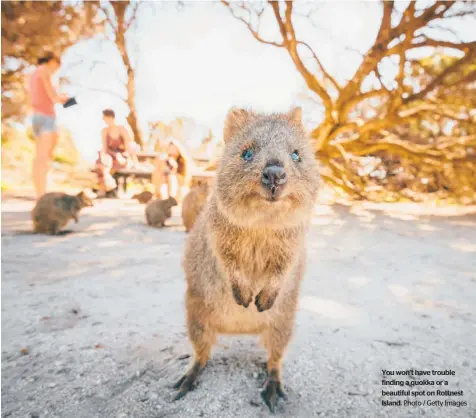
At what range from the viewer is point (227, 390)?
5.49ft

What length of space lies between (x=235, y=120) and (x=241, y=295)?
2.97ft

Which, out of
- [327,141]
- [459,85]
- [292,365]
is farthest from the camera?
[327,141]

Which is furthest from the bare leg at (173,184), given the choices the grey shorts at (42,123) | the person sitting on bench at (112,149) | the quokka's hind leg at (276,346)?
the quokka's hind leg at (276,346)

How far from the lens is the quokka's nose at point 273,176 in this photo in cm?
136

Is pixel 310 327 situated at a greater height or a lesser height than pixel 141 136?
lesser

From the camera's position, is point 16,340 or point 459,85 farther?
point 459,85

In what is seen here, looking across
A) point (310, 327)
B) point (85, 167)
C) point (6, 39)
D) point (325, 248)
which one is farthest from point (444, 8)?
point (85, 167)

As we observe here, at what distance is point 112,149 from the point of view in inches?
324

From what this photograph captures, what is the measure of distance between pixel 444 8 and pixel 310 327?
5809 millimetres

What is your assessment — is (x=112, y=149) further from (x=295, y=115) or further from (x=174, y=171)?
(x=295, y=115)

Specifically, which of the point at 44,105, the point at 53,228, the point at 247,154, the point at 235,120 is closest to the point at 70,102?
the point at 44,105

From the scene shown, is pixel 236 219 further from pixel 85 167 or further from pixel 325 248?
pixel 85 167

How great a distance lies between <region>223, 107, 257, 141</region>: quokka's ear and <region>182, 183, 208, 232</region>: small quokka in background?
9.48ft

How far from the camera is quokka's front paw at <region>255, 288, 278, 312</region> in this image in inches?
63.4
